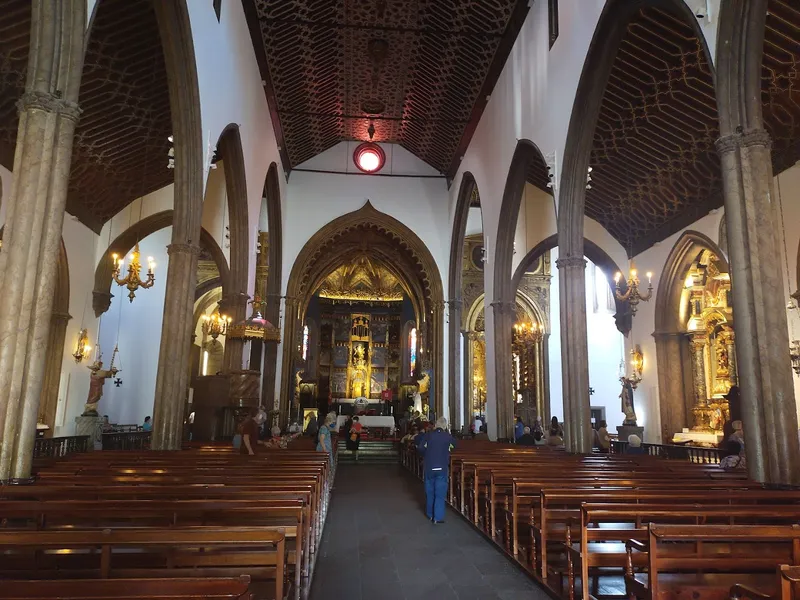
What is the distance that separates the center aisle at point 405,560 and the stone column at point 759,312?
243 centimetres

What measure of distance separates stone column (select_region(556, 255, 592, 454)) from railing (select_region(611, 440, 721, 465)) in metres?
2.13

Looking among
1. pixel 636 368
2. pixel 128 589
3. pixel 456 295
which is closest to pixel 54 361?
pixel 456 295

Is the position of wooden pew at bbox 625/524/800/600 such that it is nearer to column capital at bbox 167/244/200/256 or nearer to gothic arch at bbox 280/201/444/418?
column capital at bbox 167/244/200/256

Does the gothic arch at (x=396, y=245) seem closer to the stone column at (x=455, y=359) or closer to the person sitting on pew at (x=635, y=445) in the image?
the stone column at (x=455, y=359)

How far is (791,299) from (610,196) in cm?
521

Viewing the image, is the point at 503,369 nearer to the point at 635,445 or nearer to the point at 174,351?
the point at 635,445

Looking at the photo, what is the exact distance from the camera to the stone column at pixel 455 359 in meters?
17.4

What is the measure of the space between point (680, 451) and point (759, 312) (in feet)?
21.4

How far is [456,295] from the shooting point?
1809 centimetres

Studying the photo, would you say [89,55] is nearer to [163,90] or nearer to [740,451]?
[163,90]

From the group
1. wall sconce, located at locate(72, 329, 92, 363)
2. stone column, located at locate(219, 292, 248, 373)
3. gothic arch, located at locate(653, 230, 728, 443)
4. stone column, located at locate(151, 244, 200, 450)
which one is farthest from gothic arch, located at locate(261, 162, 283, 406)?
gothic arch, located at locate(653, 230, 728, 443)

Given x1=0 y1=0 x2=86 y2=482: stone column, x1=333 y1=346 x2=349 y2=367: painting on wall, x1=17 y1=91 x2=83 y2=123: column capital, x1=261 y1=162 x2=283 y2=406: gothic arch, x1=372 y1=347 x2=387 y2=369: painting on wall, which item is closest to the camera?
x1=0 y1=0 x2=86 y2=482: stone column

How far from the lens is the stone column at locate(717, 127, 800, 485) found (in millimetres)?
5070

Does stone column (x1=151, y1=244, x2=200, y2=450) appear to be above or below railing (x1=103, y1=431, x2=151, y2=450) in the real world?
above
